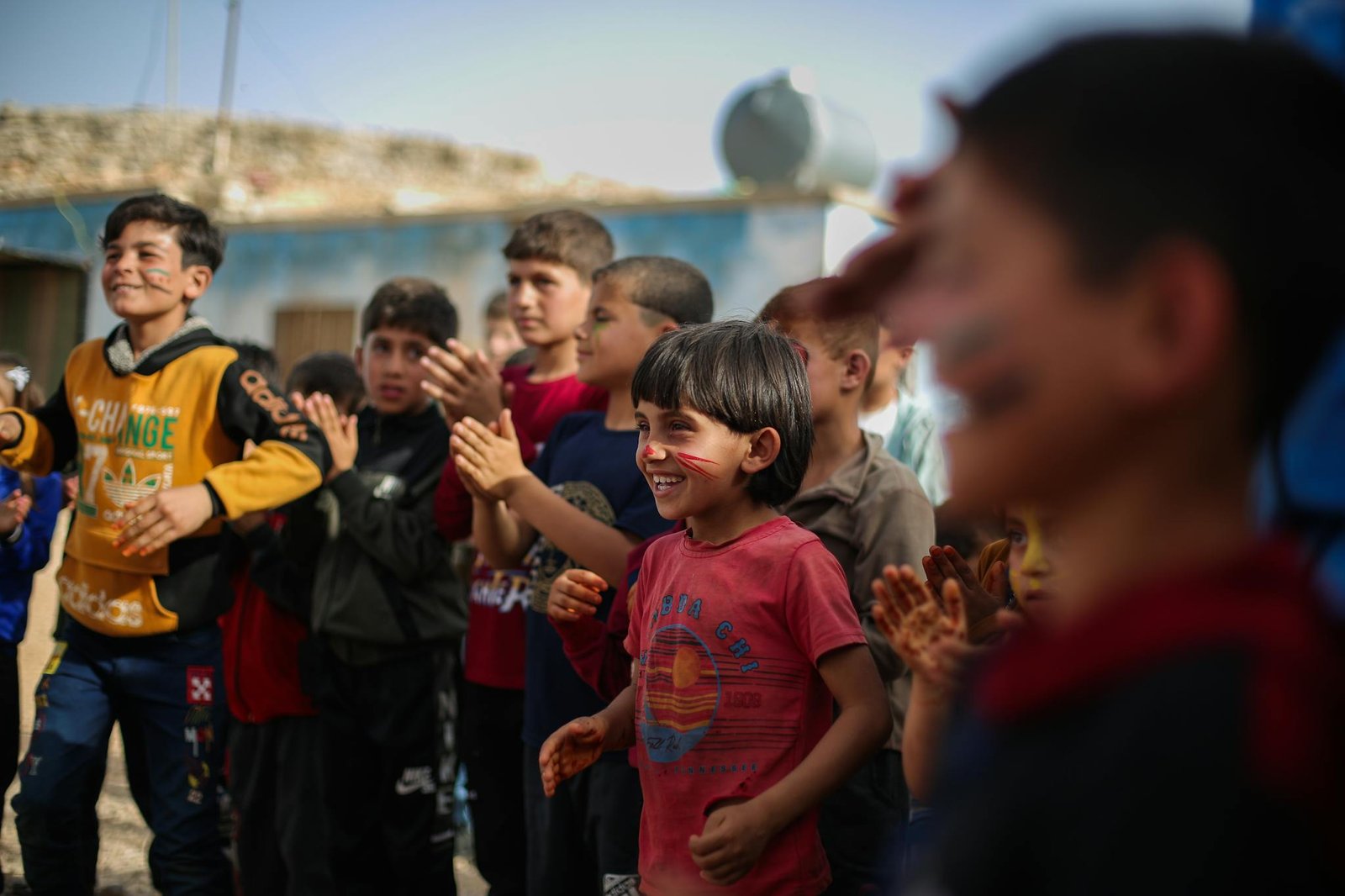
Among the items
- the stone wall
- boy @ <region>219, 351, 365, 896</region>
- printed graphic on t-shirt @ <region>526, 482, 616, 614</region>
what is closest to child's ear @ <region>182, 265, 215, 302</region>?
boy @ <region>219, 351, 365, 896</region>

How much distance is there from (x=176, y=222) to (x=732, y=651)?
2556 millimetres

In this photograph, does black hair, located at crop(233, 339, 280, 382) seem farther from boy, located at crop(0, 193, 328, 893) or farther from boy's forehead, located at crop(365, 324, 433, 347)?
boy, located at crop(0, 193, 328, 893)

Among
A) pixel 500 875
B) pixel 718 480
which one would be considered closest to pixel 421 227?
pixel 500 875

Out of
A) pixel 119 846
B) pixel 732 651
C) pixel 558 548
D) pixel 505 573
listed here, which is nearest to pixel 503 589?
pixel 505 573

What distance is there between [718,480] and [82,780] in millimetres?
2243

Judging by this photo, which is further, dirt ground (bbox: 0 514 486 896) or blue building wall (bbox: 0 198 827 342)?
blue building wall (bbox: 0 198 827 342)

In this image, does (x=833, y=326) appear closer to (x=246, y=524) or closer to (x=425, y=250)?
(x=246, y=524)

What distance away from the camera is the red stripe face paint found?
2.54 metres

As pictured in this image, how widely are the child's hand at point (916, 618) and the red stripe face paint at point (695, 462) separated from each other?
1110 millimetres

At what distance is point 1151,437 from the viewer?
92 centimetres

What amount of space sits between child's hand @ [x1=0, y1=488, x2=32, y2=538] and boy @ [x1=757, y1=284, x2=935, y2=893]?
273 centimetres

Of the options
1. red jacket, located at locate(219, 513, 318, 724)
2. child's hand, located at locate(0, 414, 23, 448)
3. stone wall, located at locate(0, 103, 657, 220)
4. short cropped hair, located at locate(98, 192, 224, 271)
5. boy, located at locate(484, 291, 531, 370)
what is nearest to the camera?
child's hand, located at locate(0, 414, 23, 448)

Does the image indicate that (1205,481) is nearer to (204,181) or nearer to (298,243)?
(298,243)

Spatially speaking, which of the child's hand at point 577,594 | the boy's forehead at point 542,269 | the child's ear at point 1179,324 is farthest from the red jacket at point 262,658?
the child's ear at point 1179,324
